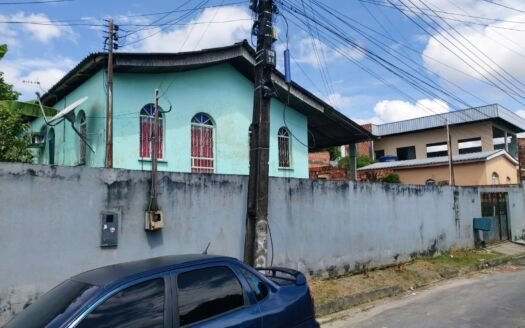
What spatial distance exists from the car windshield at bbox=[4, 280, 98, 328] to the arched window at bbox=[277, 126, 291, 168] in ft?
37.6

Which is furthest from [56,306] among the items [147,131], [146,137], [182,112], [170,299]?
[182,112]

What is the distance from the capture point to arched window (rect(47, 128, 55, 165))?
1570 centimetres

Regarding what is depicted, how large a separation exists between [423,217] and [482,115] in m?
24.1

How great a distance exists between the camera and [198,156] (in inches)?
518

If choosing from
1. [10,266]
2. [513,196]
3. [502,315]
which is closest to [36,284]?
[10,266]

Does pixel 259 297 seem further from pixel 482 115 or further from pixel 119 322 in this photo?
pixel 482 115

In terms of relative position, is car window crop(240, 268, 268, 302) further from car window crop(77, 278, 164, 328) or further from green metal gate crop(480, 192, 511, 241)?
green metal gate crop(480, 192, 511, 241)

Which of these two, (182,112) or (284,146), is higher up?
(182,112)

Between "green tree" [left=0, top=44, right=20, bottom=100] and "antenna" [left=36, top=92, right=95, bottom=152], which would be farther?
"green tree" [left=0, top=44, right=20, bottom=100]

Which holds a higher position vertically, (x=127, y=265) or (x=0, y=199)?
(x=0, y=199)

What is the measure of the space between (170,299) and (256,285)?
0.95 meters

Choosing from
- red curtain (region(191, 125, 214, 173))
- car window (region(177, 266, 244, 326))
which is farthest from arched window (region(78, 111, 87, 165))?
car window (region(177, 266, 244, 326))

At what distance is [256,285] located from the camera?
425 centimetres

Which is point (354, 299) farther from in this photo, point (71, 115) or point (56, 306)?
point (71, 115)
